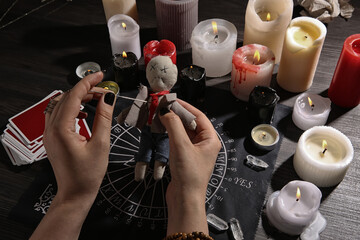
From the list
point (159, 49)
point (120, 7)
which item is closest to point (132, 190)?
point (159, 49)

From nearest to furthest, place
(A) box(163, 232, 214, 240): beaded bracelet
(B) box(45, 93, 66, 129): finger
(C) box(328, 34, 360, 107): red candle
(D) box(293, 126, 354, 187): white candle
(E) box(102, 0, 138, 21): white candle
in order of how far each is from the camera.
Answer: (A) box(163, 232, 214, 240): beaded bracelet → (B) box(45, 93, 66, 129): finger → (D) box(293, 126, 354, 187): white candle → (C) box(328, 34, 360, 107): red candle → (E) box(102, 0, 138, 21): white candle

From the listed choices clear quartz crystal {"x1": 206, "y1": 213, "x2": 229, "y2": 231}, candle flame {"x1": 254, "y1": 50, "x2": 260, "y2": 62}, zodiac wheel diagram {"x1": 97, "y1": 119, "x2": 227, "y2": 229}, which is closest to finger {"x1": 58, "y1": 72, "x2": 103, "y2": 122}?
zodiac wheel diagram {"x1": 97, "y1": 119, "x2": 227, "y2": 229}

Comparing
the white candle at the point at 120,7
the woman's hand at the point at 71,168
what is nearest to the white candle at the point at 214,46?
the white candle at the point at 120,7

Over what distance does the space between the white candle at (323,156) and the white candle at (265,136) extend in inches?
3.3

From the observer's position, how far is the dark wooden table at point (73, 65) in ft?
3.50

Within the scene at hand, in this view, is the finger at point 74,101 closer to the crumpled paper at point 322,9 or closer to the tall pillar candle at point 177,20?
the tall pillar candle at point 177,20

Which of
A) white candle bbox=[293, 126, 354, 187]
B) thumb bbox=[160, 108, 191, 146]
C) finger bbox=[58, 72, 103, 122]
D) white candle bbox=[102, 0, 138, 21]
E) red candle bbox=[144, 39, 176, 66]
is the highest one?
finger bbox=[58, 72, 103, 122]

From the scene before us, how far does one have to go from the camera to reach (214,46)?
130cm

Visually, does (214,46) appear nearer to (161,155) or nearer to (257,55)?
(257,55)

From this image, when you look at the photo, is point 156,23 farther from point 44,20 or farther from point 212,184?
point 212,184

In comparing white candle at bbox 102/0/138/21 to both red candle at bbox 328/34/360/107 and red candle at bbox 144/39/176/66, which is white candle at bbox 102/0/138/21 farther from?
red candle at bbox 328/34/360/107

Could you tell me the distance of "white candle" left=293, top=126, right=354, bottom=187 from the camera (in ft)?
3.44

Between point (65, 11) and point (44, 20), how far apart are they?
9cm

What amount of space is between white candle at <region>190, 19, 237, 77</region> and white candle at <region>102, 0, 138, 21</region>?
285 millimetres
